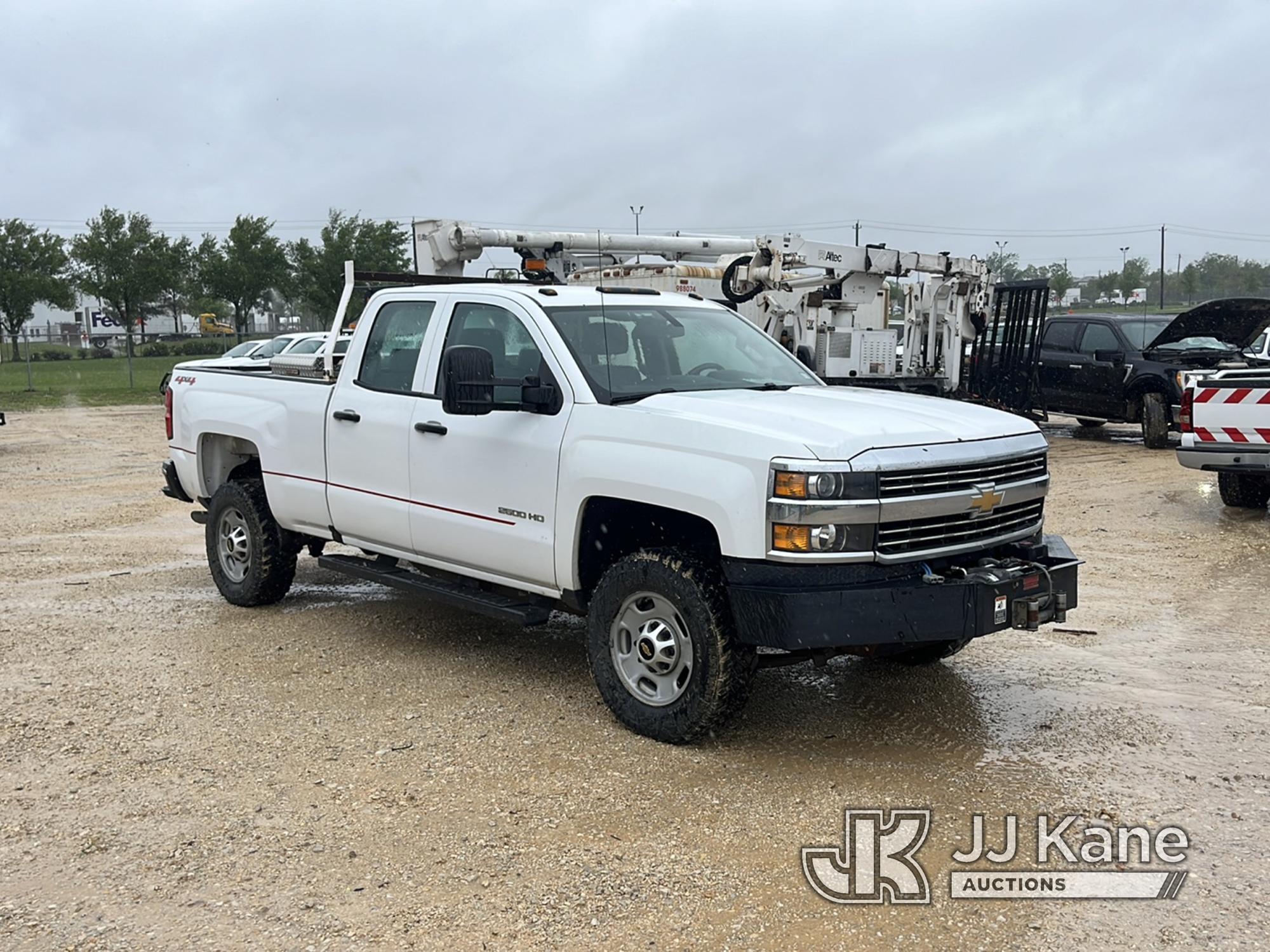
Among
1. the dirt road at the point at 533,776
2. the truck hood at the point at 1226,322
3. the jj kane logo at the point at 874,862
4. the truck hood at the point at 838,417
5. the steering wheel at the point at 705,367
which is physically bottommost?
the jj kane logo at the point at 874,862

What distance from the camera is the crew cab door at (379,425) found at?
6.48 meters

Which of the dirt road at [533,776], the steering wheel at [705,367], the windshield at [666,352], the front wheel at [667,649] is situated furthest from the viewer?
the steering wheel at [705,367]

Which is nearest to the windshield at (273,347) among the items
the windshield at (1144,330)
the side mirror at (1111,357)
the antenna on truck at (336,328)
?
the side mirror at (1111,357)

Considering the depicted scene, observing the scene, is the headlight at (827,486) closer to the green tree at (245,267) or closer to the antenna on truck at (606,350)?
the antenna on truck at (606,350)

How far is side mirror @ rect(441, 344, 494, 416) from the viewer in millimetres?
5500

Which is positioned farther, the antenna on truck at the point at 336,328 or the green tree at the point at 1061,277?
the green tree at the point at 1061,277

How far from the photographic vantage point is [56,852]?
435 centimetres

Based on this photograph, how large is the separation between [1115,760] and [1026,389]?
13784 millimetres

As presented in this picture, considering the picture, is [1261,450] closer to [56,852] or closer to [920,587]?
[920,587]

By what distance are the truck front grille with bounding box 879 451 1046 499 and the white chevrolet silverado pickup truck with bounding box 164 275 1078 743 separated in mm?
11

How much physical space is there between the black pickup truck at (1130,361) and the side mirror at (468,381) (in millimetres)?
11152

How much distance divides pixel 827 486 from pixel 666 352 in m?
1.64

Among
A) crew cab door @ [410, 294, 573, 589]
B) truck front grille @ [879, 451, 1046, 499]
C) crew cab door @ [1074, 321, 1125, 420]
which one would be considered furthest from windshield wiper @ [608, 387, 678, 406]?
crew cab door @ [1074, 321, 1125, 420]

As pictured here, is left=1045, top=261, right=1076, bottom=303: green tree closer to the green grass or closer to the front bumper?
the green grass
